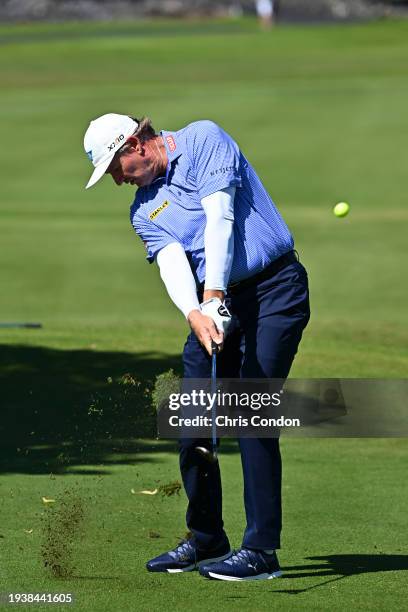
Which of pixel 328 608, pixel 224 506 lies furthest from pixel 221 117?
pixel 328 608

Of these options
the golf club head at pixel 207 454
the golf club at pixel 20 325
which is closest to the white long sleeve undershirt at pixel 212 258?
the golf club head at pixel 207 454

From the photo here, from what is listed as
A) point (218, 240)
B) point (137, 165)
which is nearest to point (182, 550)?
point (218, 240)

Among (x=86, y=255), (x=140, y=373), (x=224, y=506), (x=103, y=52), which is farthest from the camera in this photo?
(x=103, y=52)

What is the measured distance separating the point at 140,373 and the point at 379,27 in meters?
58.4

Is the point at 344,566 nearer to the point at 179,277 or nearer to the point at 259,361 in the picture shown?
the point at 259,361

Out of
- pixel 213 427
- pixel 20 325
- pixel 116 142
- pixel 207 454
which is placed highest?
pixel 116 142

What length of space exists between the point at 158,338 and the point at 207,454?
7.84 meters

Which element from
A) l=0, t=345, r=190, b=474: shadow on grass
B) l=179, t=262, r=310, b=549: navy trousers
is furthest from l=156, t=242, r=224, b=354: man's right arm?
l=0, t=345, r=190, b=474: shadow on grass

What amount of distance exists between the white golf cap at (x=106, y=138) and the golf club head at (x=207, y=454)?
1.24 meters

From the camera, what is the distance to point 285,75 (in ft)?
154

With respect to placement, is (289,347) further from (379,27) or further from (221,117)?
(379,27)

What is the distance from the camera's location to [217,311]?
5926mm

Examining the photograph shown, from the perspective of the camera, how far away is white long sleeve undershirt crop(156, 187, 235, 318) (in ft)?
19.5

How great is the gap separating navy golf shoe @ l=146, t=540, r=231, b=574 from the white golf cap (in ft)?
5.49
